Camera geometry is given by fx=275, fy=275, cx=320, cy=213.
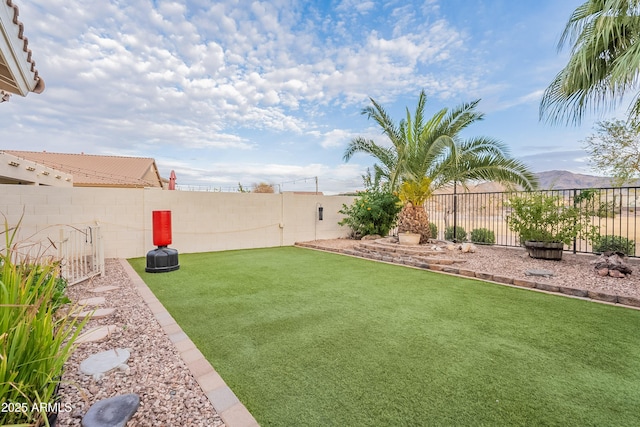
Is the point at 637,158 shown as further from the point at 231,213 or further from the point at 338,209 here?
the point at 231,213

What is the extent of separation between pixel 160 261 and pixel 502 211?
8.92 m

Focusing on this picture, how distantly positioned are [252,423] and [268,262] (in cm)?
544

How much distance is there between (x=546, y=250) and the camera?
6.19m

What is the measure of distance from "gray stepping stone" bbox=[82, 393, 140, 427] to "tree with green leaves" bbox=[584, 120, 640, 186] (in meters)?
16.1

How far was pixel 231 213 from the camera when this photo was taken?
927 cm

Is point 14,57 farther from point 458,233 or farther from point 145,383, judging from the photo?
point 458,233

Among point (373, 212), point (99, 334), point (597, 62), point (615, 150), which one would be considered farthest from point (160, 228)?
point (615, 150)

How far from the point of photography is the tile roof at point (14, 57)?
2.79 metres

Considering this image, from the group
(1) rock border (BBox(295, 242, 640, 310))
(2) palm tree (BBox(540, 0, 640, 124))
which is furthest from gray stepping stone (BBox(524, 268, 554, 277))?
(2) palm tree (BBox(540, 0, 640, 124))

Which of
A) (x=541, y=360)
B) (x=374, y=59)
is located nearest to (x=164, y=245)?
(x=541, y=360)

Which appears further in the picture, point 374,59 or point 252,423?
point 374,59

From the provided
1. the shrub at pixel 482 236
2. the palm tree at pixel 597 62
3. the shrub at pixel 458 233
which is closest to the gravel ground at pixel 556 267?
the shrub at pixel 482 236

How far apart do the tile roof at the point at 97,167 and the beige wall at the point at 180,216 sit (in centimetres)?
1398

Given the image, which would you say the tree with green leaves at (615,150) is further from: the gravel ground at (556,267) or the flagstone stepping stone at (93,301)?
the flagstone stepping stone at (93,301)
